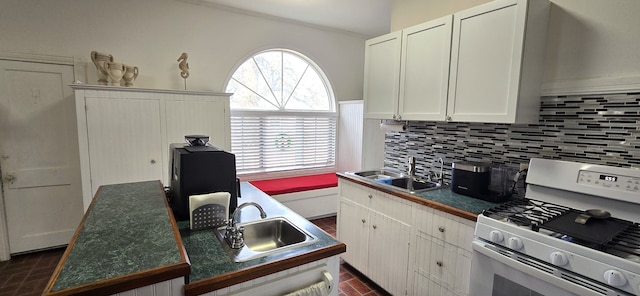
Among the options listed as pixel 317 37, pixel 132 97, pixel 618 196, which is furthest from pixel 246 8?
pixel 618 196

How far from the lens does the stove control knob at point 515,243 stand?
136 centimetres

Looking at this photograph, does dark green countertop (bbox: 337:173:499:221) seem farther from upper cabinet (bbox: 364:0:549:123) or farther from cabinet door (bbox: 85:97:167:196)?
cabinet door (bbox: 85:97:167:196)

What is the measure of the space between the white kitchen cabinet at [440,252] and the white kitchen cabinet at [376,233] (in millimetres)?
92

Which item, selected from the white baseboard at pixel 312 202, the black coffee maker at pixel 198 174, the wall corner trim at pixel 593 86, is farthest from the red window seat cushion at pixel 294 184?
the wall corner trim at pixel 593 86

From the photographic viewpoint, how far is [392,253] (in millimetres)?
2207

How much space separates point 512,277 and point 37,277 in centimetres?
358

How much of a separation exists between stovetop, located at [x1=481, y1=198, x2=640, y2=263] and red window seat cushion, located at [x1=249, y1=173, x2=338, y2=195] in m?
2.44

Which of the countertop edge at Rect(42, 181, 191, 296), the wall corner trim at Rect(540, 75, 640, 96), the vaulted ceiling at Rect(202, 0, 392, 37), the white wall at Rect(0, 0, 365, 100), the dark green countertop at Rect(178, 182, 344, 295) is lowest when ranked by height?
the dark green countertop at Rect(178, 182, 344, 295)

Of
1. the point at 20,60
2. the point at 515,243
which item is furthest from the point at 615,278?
the point at 20,60

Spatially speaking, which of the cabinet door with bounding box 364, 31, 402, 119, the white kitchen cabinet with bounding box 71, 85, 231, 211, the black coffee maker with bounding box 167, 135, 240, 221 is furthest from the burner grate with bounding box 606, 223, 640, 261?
the white kitchen cabinet with bounding box 71, 85, 231, 211

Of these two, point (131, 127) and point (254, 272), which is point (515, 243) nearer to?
point (254, 272)

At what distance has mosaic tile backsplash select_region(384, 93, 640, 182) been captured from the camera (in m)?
1.56

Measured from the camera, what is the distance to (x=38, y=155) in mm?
2861

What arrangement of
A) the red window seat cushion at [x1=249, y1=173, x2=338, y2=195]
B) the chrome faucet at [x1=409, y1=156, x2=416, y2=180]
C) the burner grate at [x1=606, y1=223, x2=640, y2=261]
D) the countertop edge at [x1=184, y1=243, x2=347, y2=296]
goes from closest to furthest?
the countertop edge at [x1=184, y1=243, x2=347, y2=296] → the burner grate at [x1=606, y1=223, x2=640, y2=261] → the chrome faucet at [x1=409, y1=156, x2=416, y2=180] → the red window seat cushion at [x1=249, y1=173, x2=338, y2=195]
